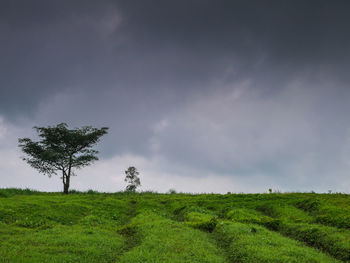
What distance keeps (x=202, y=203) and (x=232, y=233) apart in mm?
18486

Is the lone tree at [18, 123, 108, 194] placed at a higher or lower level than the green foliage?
higher

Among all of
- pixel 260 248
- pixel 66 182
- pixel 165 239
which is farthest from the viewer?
pixel 66 182

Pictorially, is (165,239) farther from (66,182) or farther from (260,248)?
(66,182)

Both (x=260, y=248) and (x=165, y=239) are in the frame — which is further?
(x=165, y=239)

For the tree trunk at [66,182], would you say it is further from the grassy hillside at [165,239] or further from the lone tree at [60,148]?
the grassy hillside at [165,239]

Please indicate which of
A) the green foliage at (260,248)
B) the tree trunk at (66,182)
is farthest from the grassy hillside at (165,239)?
the tree trunk at (66,182)

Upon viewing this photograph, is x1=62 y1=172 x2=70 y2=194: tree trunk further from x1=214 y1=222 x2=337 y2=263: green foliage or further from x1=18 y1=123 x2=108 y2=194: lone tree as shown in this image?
x1=214 y1=222 x2=337 y2=263: green foliage

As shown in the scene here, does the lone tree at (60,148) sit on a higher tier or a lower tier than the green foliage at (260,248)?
higher

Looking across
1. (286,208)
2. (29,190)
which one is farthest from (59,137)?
(286,208)

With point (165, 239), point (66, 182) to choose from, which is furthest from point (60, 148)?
point (165, 239)

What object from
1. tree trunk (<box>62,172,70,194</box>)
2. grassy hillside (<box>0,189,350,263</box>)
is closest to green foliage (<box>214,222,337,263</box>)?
grassy hillside (<box>0,189,350,263</box>)

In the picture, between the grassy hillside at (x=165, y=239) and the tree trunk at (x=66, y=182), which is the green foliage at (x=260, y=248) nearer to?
the grassy hillside at (x=165, y=239)

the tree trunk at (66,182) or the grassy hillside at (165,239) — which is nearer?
the grassy hillside at (165,239)

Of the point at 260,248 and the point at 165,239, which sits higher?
the point at 165,239
